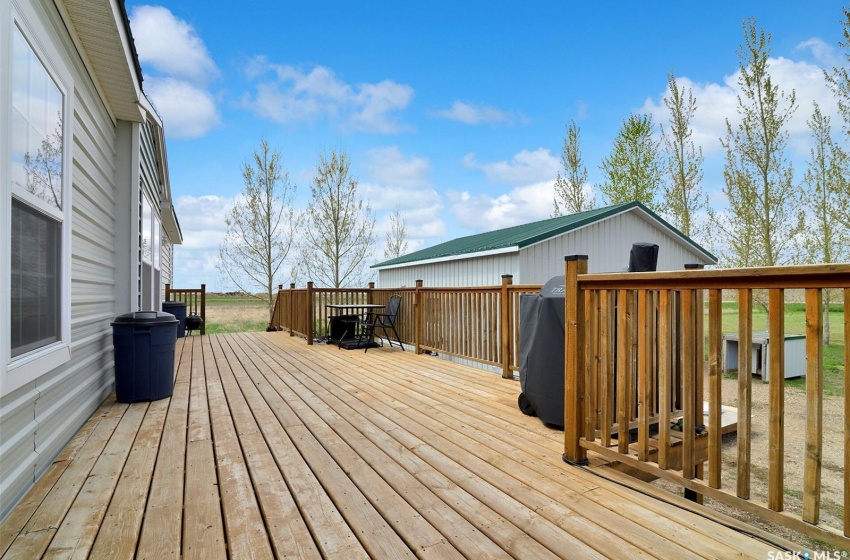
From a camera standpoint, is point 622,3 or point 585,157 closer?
point 622,3

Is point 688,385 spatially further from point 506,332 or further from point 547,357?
point 506,332

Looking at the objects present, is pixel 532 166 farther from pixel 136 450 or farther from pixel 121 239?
pixel 136 450

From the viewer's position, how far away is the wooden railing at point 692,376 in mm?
1299

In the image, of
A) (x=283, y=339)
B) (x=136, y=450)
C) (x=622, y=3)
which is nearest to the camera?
(x=136, y=450)

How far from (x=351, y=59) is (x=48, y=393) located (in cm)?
1242

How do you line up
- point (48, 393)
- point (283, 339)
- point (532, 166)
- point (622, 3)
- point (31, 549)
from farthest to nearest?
point (532, 166) < point (622, 3) < point (283, 339) < point (48, 393) < point (31, 549)

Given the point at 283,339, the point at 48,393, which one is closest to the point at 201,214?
the point at 283,339

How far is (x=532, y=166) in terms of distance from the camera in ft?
71.7

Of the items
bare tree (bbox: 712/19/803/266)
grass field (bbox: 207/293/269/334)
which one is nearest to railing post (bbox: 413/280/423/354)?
bare tree (bbox: 712/19/803/266)

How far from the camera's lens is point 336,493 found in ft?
6.19

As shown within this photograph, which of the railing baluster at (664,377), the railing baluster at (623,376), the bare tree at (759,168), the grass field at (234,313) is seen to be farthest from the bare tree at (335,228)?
the railing baluster at (664,377)

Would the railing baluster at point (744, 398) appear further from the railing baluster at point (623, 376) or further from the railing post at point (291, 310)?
the railing post at point (291, 310)

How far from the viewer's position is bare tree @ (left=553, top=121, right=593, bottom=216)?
14.9 m

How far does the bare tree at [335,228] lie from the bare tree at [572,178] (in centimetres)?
718
